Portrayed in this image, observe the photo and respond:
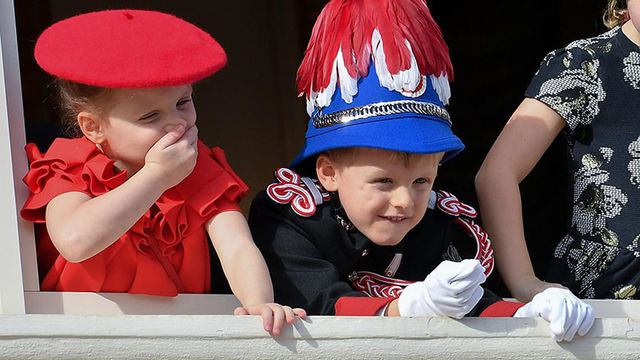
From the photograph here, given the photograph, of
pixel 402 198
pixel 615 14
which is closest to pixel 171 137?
pixel 402 198

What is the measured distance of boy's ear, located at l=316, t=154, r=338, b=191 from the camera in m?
2.21

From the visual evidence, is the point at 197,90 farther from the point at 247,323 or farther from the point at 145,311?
the point at 247,323

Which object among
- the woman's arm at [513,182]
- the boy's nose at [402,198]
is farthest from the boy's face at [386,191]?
the woman's arm at [513,182]

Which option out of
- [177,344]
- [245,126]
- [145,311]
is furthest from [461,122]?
[177,344]

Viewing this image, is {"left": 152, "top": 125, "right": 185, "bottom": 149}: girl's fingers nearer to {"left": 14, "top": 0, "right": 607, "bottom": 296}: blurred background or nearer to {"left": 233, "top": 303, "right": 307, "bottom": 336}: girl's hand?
{"left": 233, "top": 303, "right": 307, "bottom": 336}: girl's hand

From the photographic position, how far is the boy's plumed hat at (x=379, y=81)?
211cm

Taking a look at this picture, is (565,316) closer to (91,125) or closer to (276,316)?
(276,316)

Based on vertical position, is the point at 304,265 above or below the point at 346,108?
below

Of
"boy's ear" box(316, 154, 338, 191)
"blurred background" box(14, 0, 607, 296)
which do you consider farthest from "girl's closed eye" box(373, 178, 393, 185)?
"blurred background" box(14, 0, 607, 296)

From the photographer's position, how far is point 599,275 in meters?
→ 2.46

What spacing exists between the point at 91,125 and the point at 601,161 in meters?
1.12

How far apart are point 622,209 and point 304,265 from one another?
776 mm

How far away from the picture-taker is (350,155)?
2.17 meters

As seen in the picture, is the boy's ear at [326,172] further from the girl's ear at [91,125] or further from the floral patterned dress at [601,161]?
the floral patterned dress at [601,161]
